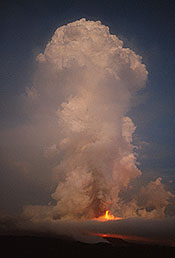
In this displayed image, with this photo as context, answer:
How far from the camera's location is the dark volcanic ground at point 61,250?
14538 cm

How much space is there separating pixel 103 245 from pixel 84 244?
1629cm

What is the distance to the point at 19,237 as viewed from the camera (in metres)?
180

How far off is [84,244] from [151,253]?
5347cm

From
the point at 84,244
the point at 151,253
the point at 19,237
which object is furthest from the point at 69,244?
the point at 151,253

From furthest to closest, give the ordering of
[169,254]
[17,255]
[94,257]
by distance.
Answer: [169,254], [94,257], [17,255]

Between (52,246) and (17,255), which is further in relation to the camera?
(52,246)

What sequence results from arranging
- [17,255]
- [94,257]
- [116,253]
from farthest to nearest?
[116,253] < [94,257] < [17,255]

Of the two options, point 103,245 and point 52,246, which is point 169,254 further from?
point 52,246

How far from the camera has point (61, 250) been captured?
15688 cm

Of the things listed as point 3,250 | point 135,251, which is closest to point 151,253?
point 135,251

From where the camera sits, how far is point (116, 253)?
158 meters

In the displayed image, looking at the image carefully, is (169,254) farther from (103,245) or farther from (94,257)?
(94,257)

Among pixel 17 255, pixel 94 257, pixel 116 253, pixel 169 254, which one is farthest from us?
pixel 169 254

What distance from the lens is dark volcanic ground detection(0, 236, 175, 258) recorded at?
145375 millimetres
